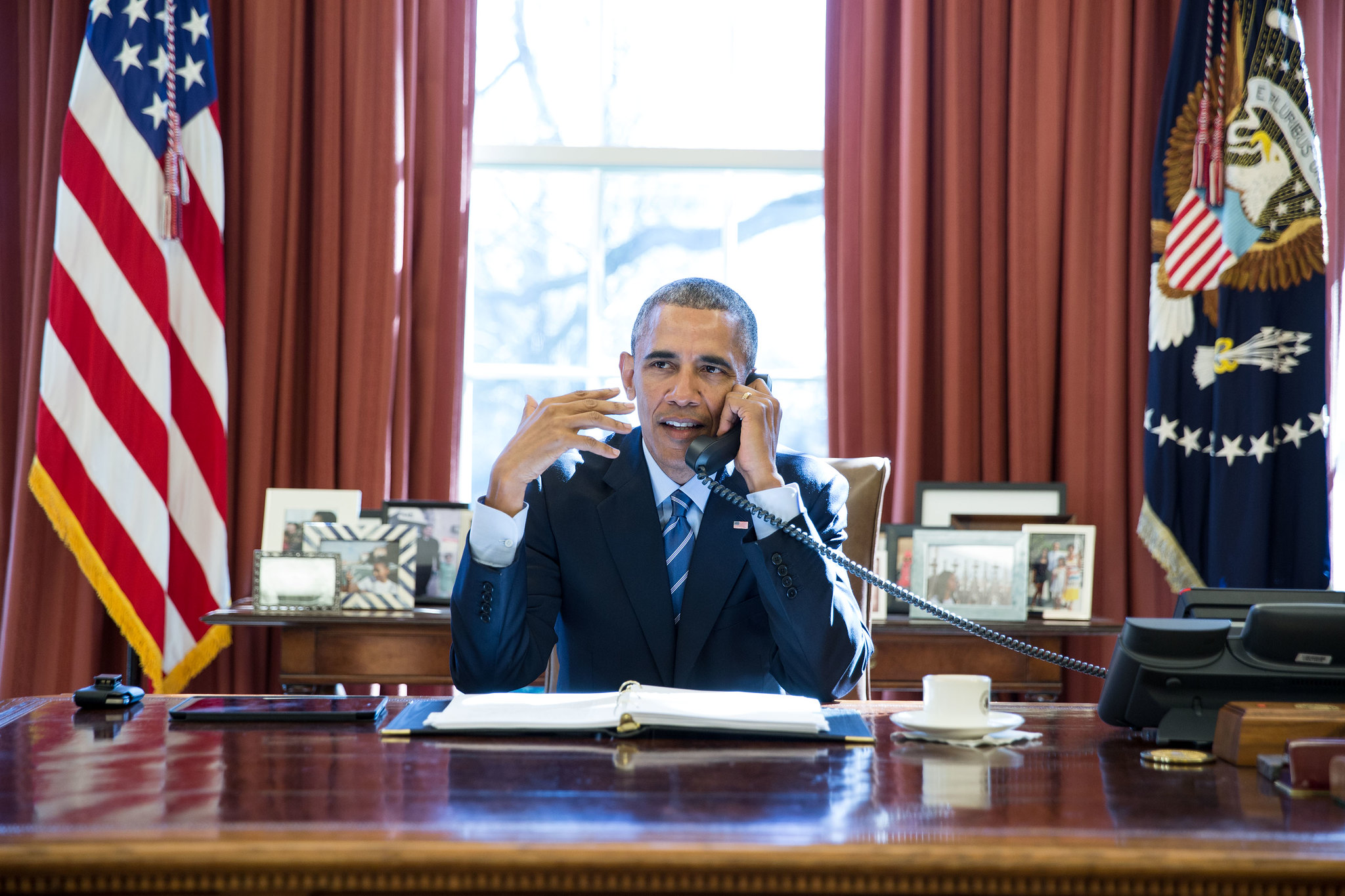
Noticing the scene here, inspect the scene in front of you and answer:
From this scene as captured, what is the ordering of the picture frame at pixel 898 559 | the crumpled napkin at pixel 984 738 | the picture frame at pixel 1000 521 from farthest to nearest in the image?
the picture frame at pixel 1000 521
the picture frame at pixel 898 559
the crumpled napkin at pixel 984 738

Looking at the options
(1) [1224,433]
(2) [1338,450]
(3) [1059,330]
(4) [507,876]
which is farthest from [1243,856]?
(2) [1338,450]

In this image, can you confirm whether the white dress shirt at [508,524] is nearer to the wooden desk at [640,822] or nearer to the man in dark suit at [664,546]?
the man in dark suit at [664,546]

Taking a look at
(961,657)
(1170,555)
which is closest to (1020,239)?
(1170,555)

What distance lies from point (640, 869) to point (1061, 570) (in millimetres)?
2255

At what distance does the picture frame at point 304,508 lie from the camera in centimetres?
293

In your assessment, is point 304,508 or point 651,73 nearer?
point 304,508

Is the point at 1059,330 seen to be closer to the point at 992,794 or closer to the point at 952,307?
the point at 952,307

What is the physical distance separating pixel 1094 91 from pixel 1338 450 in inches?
51.9

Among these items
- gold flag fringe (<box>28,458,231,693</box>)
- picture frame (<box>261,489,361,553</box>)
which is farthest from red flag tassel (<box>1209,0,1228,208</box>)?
gold flag fringe (<box>28,458,231,693</box>)

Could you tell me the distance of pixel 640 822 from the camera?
36.6 inches

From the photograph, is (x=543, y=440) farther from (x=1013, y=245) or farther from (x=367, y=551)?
(x=1013, y=245)

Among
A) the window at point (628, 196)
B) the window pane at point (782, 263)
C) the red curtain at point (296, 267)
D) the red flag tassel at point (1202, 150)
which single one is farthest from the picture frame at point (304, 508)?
the red flag tassel at point (1202, 150)

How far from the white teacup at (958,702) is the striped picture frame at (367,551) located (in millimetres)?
1776

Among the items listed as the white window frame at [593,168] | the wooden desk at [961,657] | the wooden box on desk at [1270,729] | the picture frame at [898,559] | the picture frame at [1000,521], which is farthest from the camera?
the white window frame at [593,168]
